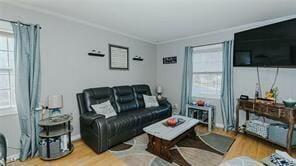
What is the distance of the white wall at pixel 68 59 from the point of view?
246cm

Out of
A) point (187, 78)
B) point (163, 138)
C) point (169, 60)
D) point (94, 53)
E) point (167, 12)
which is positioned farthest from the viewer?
point (169, 60)

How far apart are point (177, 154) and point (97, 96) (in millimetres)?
1908

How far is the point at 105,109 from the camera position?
3.11 metres

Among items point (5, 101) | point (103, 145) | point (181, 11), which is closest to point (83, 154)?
point (103, 145)

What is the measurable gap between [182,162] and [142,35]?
320cm

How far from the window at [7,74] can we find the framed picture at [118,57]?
1829 mm

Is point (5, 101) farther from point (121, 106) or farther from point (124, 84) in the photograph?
point (124, 84)

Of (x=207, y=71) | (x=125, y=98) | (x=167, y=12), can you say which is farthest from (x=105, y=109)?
(x=207, y=71)

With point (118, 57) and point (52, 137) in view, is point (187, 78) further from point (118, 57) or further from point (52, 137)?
point (52, 137)

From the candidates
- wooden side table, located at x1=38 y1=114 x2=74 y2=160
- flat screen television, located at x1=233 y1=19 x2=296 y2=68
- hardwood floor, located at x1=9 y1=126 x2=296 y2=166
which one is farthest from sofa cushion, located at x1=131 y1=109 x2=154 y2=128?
flat screen television, located at x1=233 y1=19 x2=296 y2=68

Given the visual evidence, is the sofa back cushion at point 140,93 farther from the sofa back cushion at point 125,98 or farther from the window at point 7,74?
the window at point 7,74

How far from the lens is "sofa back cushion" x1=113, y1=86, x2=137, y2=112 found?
11.8ft

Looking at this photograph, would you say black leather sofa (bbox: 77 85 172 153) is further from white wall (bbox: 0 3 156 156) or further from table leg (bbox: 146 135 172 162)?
table leg (bbox: 146 135 172 162)

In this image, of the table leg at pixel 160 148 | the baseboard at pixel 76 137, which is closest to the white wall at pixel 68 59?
the baseboard at pixel 76 137
